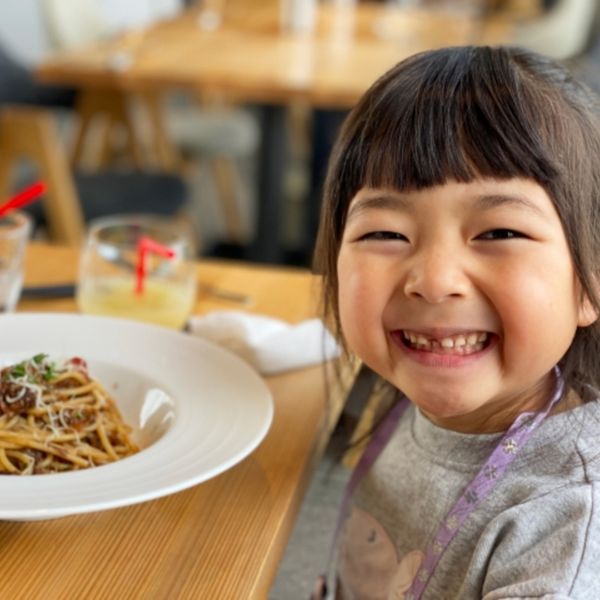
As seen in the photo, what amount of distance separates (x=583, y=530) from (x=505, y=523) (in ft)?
0.24

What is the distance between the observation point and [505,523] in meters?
0.77

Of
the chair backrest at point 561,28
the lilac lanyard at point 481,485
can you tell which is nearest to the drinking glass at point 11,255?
the lilac lanyard at point 481,485

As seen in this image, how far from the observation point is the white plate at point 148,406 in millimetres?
756

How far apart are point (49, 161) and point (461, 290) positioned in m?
2.15

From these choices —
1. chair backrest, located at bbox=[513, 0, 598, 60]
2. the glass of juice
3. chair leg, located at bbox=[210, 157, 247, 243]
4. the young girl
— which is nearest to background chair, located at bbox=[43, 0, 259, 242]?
chair leg, located at bbox=[210, 157, 247, 243]

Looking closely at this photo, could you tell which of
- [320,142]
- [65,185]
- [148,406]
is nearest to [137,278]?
[148,406]

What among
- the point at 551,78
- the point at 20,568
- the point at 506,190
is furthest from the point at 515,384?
the point at 20,568

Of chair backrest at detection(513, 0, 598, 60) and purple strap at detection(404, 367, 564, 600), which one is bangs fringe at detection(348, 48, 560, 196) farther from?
chair backrest at detection(513, 0, 598, 60)

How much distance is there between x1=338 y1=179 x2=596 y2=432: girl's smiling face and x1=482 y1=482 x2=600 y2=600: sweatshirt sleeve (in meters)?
0.10

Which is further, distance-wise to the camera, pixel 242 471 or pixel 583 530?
pixel 242 471

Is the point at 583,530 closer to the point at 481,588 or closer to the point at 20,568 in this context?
the point at 481,588

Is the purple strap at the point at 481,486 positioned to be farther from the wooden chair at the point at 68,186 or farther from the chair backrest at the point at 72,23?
the chair backrest at the point at 72,23

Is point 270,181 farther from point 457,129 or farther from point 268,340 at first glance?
point 457,129

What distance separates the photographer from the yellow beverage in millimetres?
1198
